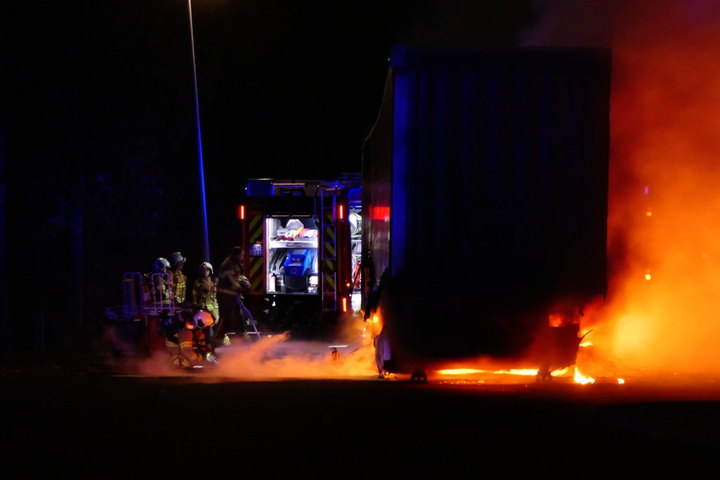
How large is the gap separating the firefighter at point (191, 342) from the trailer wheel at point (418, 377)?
351 centimetres

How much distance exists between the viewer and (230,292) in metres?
14.2

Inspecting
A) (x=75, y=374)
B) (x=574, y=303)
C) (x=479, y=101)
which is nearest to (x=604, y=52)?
(x=479, y=101)

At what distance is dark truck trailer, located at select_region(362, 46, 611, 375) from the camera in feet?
29.3

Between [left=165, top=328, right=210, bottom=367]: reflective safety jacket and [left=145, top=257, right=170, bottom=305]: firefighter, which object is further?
[left=145, top=257, right=170, bottom=305]: firefighter

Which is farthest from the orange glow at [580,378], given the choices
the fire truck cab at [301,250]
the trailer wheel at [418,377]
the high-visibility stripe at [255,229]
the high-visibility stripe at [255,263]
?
the high-visibility stripe at [255,229]

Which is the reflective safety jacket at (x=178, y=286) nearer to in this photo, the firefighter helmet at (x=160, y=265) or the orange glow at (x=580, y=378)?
the firefighter helmet at (x=160, y=265)

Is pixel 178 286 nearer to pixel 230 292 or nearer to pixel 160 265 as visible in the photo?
pixel 160 265

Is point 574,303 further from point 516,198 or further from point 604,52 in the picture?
point 604,52

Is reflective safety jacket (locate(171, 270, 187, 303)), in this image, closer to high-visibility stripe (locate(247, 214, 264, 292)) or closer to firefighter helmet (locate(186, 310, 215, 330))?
firefighter helmet (locate(186, 310, 215, 330))

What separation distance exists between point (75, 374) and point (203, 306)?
6.52 feet

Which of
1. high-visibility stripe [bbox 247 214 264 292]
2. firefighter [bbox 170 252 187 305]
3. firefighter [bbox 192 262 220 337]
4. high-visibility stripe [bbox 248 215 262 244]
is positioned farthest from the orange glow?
high-visibility stripe [bbox 248 215 262 244]

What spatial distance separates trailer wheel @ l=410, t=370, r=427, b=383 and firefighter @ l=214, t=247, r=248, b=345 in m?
5.11

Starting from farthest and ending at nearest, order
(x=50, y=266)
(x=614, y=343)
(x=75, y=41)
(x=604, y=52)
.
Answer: (x=50, y=266), (x=75, y=41), (x=614, y=343), (x=604, y=52)

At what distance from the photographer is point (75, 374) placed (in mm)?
12000
